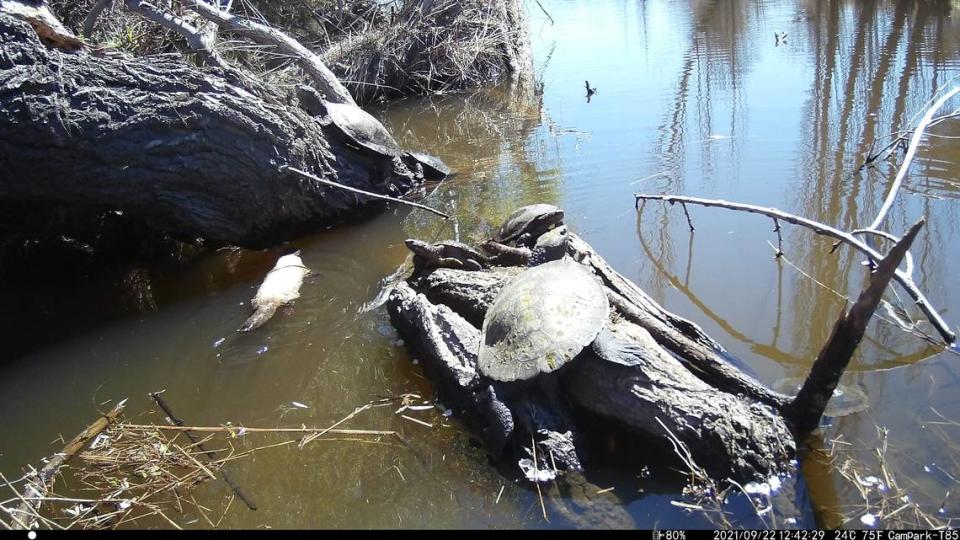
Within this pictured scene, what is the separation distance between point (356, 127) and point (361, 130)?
65 millimetres

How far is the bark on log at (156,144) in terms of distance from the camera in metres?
5.72

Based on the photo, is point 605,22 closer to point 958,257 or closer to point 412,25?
point 412,25

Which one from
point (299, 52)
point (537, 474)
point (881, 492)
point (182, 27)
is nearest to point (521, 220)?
point (537, 474)

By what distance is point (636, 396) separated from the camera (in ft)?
11.6

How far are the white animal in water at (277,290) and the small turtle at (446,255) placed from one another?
1162 millimetres

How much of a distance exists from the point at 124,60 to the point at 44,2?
1034mm

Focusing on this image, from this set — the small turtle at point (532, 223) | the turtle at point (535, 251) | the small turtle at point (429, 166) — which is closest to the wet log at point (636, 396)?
the turtle at point (535, 251)

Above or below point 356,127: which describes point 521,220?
below

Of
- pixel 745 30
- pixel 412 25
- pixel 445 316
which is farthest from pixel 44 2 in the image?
pixel 745 30

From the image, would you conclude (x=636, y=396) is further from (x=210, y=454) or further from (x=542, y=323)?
(x=210, y=454)

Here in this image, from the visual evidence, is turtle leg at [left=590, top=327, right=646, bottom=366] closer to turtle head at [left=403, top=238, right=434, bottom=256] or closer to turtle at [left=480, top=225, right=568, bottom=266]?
turtle at [left=480, top=225, right=568, bottom=266]

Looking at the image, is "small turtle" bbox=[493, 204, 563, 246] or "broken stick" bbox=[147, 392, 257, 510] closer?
"broken stick" bbox=[147, 392, 257, 510]

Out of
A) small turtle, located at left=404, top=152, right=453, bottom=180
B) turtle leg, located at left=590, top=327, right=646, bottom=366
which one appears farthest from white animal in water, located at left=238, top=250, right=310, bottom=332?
turtle leg, located at left=590, top=327, right=646, bottom=366

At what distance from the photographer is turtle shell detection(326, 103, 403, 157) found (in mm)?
7479
